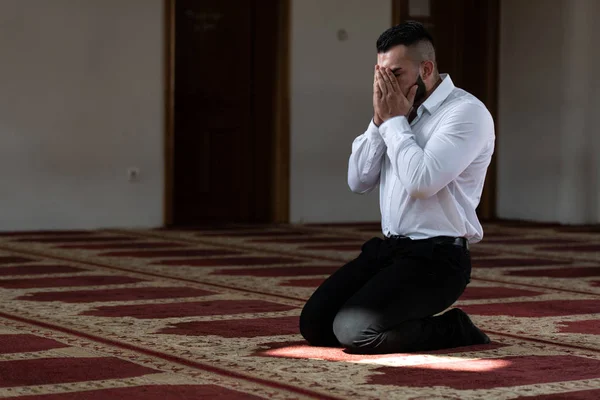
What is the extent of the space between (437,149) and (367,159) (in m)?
0.29

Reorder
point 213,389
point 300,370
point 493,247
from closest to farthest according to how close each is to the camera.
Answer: point 213,389 < point 300,370 < point 493,247

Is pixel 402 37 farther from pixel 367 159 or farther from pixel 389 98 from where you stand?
pixel 367 159

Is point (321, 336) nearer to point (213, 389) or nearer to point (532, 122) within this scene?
point (213, 389)

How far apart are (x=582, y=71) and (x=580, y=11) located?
0.48 m

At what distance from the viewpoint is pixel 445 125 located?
3.42 metres

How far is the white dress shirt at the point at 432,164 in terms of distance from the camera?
3.35m

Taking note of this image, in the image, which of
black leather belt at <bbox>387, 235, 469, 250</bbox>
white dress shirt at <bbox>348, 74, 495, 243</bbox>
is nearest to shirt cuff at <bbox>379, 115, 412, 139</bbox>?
white dress shirt at <bbox>348, 74, 495, 243</bbox>

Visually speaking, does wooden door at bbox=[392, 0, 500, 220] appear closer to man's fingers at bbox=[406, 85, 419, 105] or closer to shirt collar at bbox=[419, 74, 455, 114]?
shirt collar at bbox=[419, 74, 455, 114]

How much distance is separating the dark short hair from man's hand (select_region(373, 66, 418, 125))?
0.25ft

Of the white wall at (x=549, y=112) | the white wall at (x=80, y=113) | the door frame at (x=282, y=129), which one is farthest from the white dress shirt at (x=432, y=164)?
the white wall at (x=549, y=112)

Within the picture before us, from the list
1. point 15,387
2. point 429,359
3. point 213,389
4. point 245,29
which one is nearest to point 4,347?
point 15,387

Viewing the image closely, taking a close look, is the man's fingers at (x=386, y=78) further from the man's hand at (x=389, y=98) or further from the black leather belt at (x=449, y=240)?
the black leather belt at (x=449, y=240)

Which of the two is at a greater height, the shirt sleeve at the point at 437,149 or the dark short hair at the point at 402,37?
the dark short hair at the point at 402,37

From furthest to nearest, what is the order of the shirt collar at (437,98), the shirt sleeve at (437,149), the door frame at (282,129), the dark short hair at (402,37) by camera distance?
the door frame at (282,129) → the shirt collar at (437,98) → the dark short hair at (402,37) → the shirt sleeve at (437,149)
